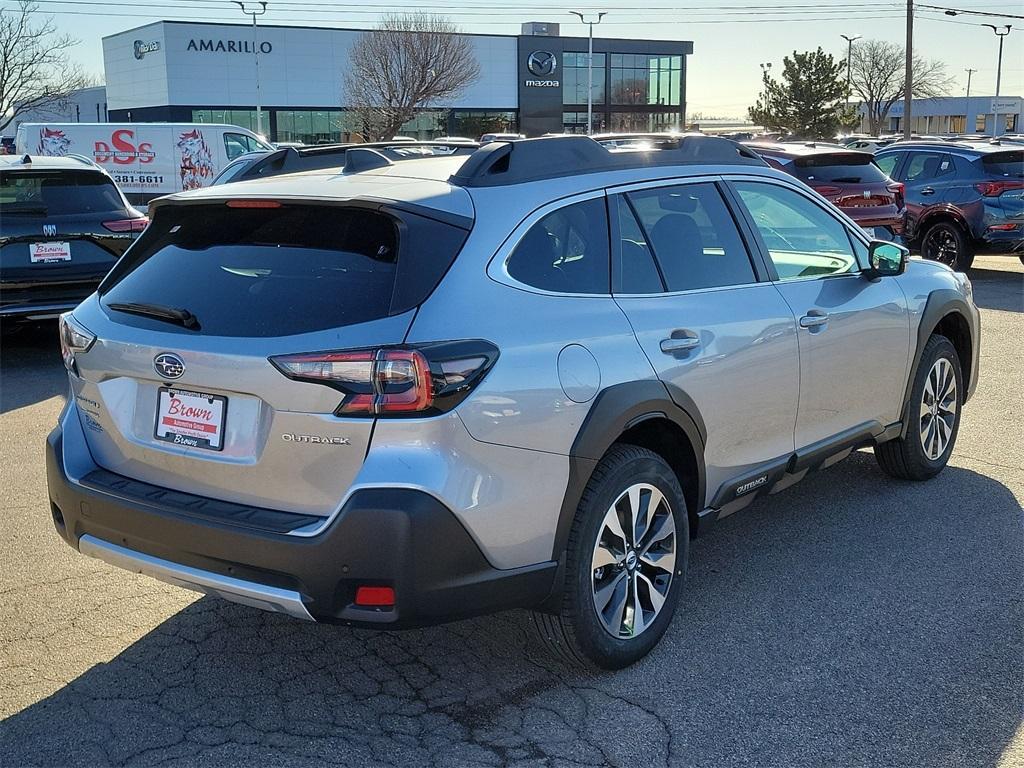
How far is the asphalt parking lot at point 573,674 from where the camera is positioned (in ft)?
10.7

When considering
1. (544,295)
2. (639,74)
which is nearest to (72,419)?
(544,295)

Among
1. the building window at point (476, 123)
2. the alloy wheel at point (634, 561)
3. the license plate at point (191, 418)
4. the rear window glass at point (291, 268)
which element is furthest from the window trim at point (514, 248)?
the building window at point (476, 123)

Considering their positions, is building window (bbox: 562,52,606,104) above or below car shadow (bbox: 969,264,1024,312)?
above

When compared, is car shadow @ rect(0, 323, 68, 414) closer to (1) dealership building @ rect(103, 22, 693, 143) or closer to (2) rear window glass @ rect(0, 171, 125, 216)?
(2) rear window glass @ rect(0, 171, 125, 216)

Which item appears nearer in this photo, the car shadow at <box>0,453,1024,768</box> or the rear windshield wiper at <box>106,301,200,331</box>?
the car shadow at <box>0,453,1024,768</box>

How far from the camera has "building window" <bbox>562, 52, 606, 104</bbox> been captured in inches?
2835

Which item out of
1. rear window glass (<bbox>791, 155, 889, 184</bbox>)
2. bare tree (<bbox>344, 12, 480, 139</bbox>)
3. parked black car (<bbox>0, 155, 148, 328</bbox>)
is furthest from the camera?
bare tree (<bbox>344, 12, 480, 139</bbox>)

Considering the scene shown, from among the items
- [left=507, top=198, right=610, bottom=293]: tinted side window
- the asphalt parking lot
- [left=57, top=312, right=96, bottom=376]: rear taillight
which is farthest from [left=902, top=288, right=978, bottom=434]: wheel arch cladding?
[left=57, top=312, right=96, bottom=376]: rear taillight

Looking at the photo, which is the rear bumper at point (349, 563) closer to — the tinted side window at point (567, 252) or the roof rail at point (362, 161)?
the tinted side window at point (567, 252)

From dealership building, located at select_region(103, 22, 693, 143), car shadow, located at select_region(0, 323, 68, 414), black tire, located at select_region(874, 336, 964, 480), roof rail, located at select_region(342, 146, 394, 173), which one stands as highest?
dealership building, located at select_region(103, 22, 693, 143)

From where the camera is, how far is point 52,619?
13.8ft

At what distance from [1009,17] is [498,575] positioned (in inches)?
2242

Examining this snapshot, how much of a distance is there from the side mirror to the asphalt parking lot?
1.22 meters

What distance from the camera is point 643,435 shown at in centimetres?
392
